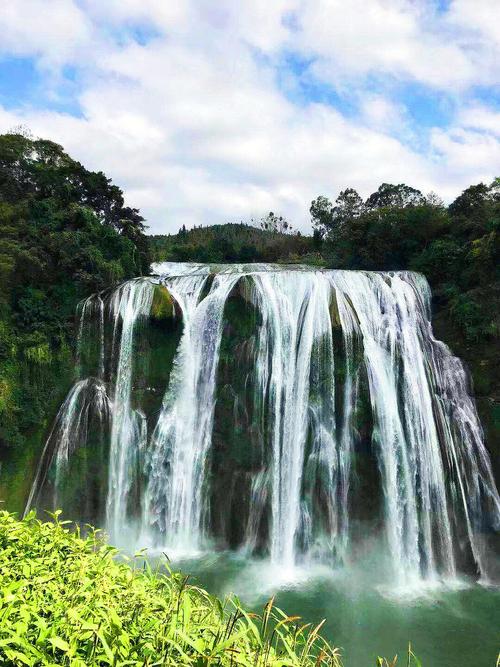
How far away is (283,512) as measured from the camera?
39.6ft

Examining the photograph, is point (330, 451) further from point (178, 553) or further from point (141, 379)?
→ point (141, 379)

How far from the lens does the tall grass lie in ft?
7.68

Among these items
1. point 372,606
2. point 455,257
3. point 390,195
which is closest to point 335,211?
point 390,195

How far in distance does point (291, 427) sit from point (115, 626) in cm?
1046

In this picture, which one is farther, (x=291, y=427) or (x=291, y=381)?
(x=291, y=381)

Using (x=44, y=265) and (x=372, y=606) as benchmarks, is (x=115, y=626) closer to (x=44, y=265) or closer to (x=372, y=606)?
(x=372, y=606)

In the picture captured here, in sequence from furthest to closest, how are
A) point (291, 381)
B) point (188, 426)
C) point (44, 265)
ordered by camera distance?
point (44, 265) → point (188, 426) → point (291, 381)

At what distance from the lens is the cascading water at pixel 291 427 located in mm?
11898

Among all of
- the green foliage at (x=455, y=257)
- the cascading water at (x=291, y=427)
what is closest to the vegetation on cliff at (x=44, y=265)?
the cascading water at (x=291, y=427)

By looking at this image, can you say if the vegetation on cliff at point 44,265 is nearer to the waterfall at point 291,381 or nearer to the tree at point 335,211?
the waterfall at point 291,381

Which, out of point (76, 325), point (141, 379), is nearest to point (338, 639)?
point (141, 379)

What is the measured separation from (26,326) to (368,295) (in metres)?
11.5

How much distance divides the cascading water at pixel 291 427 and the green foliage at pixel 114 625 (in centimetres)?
943

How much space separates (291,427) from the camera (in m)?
12.7
